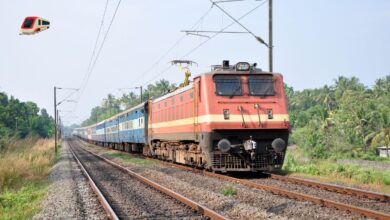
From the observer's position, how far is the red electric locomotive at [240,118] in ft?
51.8

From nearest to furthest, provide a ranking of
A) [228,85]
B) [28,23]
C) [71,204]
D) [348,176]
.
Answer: [71,204] → [348,176] → [228,85] → [28,23]

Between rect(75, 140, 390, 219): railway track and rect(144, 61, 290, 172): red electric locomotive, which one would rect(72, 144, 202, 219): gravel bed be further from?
rect(144, 61, 290, 172): red electric locomotive

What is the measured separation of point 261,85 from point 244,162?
282 cm

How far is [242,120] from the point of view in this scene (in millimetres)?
15852

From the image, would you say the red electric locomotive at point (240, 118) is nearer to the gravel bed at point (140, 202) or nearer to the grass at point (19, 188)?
the gravel bed at point (140, 202)

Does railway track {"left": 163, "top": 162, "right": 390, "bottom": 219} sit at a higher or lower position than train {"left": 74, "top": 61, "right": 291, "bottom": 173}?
lower

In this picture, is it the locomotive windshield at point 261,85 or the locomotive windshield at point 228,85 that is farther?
the locomotive windshield at point 261,85

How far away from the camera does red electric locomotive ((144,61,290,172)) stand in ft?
51.8

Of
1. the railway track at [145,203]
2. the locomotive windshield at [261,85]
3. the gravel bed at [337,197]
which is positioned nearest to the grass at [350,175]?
the gravel bed at [337,197]

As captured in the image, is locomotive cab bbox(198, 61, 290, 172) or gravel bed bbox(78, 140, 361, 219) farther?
locomotive cab bbox(198, 61, 290, 172)

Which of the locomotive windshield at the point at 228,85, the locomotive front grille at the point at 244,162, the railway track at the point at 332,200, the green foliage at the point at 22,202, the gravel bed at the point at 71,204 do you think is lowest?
the green foliage at the point at 22,202

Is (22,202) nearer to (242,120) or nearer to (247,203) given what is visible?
(247,203)

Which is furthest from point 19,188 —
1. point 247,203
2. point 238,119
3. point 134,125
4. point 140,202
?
point 134,125

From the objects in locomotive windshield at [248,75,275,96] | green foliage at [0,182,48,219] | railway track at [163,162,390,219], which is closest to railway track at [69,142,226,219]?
green foliage at [0,182,48,219]
